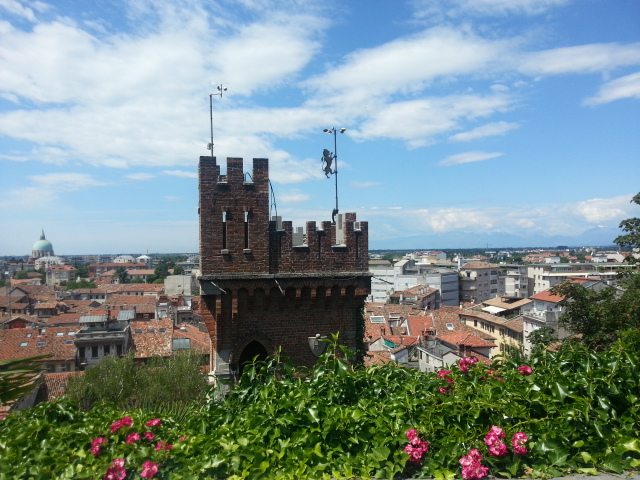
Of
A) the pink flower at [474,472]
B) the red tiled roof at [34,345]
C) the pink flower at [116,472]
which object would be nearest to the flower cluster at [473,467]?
the pink flower at [474,472]

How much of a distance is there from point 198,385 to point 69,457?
22058mm

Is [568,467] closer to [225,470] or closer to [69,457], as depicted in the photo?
[225,470]

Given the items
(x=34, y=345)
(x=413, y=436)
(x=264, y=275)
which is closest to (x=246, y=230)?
(x=264, y=275)

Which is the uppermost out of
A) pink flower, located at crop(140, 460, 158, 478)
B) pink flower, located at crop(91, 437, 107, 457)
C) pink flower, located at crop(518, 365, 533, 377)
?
pink flower, located at crop(518, 365, 533, 377)

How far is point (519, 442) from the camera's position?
12.6ft

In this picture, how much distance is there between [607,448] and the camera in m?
3.91

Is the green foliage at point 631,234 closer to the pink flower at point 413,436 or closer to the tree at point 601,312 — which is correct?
the tree at point 601,312

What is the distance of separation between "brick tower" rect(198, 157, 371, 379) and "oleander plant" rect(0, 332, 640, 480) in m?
5.40

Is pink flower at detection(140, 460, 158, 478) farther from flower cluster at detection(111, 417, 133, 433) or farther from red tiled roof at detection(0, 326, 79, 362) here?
red tiled roof at detection(0, 326, 79, 362)

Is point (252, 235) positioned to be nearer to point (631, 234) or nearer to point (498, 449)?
point (498, 449)

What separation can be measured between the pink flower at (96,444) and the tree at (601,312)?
13.5 metres

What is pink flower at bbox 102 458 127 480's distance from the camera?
11.3 feet

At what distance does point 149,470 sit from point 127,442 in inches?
16.7

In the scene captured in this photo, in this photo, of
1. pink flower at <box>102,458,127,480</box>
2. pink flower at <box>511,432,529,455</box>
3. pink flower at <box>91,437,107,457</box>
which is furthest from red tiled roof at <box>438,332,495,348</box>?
pink flower at <box>102,458,127,480</box>
